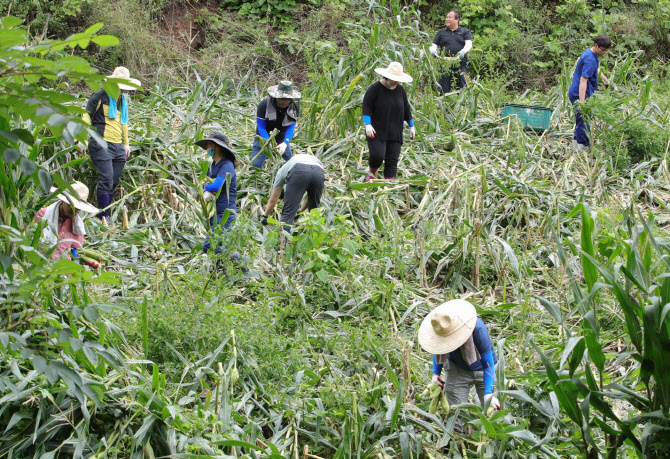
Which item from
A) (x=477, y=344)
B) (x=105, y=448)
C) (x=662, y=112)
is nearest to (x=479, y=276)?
(x=477, y=344)

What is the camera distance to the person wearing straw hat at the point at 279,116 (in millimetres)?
6352

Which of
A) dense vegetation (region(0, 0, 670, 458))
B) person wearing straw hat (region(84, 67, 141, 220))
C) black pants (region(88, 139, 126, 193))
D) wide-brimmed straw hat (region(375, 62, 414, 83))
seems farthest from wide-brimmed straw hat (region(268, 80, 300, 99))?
black pants (region(88, 139, 126, 193))

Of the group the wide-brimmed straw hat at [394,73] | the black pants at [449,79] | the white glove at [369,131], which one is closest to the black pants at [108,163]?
the white glove at [369,131]

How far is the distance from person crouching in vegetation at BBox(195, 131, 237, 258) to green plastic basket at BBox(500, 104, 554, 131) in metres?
4.18

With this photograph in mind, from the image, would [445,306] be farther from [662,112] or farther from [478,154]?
[662,112]

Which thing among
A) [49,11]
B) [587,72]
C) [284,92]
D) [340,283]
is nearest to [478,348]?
[340,283]

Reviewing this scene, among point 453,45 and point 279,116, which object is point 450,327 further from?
point 453,45

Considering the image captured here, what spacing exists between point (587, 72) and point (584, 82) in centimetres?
12

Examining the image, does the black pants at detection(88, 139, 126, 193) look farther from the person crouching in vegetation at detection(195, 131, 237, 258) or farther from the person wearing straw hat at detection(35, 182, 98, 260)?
the person wearing straw hat at detection(35, 182, 98, 260)

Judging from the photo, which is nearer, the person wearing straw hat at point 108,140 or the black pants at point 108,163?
the person wearing straw hat at point 108,140

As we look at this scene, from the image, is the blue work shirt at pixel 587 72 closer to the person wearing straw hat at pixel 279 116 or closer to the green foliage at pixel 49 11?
the person wearing straw hat at pixel 279 116

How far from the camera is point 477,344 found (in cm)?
384

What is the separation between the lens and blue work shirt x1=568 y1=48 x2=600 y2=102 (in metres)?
7.57

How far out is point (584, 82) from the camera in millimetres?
7691
